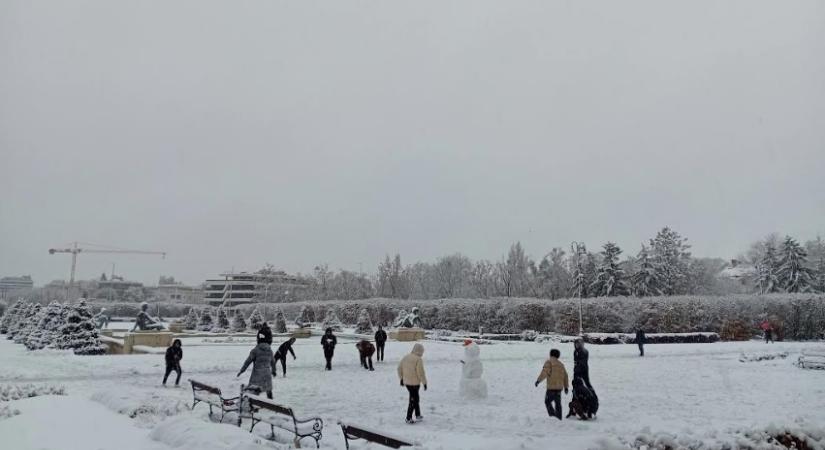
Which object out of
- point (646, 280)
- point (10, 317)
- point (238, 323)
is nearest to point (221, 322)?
point (238, 323)

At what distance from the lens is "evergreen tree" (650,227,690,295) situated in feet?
191

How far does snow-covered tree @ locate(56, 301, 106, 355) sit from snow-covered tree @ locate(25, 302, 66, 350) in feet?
1.18

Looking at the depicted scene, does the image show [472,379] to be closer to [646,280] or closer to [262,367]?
[262,367]

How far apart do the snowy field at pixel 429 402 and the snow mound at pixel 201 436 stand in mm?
26

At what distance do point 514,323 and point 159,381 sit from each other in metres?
31.5

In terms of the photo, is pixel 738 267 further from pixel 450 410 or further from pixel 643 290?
pixel 450 410

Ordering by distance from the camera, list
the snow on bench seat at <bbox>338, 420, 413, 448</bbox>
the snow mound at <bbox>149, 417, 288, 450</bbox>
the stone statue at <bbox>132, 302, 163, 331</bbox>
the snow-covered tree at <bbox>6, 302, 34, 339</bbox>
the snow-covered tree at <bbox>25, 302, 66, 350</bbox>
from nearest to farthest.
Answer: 1. the snow mound at <bbox>149, 417, 288, 450</bbox>
2. the snow on bench seat at <bbox>338, 420, 413, 448</bbox>
3. the snow-covered tree at <bbox>25, 302, 66, 350</bbox>
4. the stone statue at <bbox>132, 302, 163, 331</bbox>
5. the snow-covered tree at <bbox>6, 302, 34, 339</bbox>

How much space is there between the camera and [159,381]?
1702 cm

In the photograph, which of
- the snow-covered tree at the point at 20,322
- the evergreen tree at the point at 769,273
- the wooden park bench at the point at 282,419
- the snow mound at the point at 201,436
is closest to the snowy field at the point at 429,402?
the snow mound at the point at 201,436

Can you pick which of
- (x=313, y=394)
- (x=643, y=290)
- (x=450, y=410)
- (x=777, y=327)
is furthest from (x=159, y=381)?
(x=643, y=290)

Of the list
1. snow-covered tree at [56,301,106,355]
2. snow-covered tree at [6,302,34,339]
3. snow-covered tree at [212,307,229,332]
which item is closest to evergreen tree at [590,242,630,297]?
snow-covered tree at [212,307,229,332]

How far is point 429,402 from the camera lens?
44.5 feet

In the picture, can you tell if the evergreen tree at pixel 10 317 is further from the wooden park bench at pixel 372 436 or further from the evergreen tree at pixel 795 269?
the evergreen tree at pixel 795 269

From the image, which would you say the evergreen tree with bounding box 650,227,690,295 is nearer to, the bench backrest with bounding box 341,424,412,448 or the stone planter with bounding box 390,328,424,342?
the stone planter with bounding box 390,328,424,342
